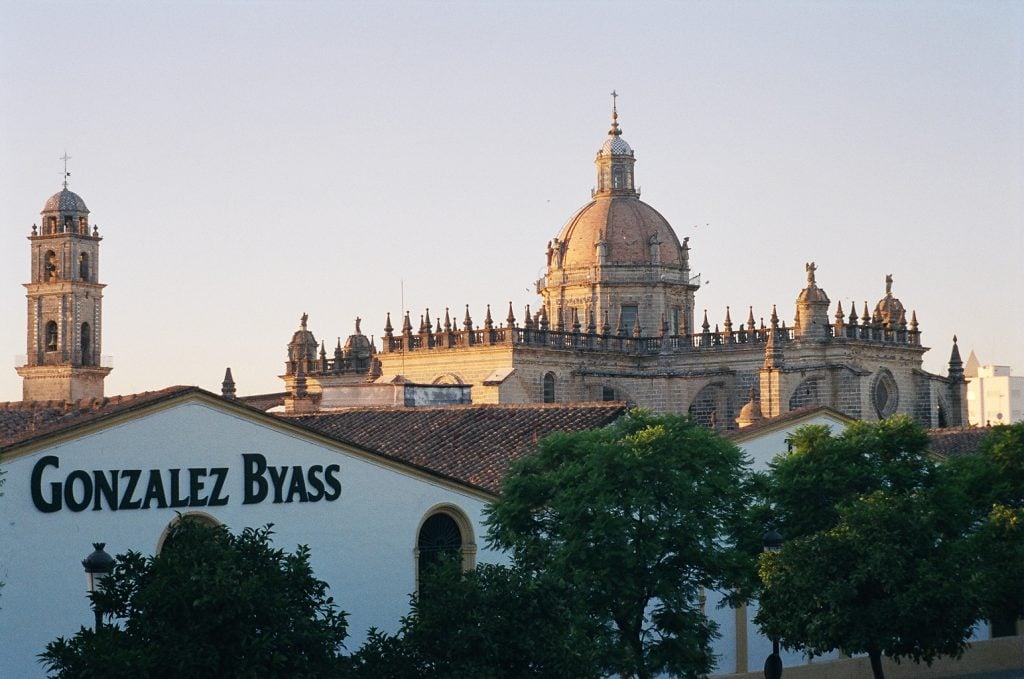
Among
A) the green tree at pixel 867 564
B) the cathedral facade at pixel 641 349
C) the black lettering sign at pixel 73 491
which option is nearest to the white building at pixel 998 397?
the cathedral facade at pixel 641 349

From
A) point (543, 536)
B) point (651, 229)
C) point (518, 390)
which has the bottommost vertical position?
point (543, 536)

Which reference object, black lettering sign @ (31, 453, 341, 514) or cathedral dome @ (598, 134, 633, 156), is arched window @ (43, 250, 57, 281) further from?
black lettering sign @ (31, 453, 341, 514)

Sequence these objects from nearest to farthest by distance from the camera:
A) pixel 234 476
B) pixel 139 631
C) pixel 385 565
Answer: pixel 139 631 → pixel 234 476 → pixel 385 565

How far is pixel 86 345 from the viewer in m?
98.7

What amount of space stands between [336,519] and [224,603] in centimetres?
851

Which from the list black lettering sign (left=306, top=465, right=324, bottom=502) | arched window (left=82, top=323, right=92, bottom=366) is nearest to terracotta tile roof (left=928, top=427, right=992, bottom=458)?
black lettering sign (left=306, top=465, right=324, bottom=502)

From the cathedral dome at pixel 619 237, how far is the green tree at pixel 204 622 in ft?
221

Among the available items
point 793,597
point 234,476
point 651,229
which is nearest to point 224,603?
point 234,476

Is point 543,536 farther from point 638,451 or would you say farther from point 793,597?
point 793,597

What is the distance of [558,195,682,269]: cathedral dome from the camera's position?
8600cm

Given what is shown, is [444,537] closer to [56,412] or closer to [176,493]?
[176,493]

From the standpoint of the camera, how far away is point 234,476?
83.0ft

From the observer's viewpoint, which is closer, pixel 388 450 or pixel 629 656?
pixel 629 656

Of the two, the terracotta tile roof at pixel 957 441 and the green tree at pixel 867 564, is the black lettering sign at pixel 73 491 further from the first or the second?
the terracotta tile roof at pixel 957 441
